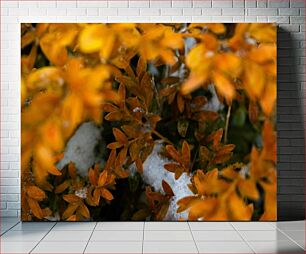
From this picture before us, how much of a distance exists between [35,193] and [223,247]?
1.58 m

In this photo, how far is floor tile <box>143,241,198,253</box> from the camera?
3691mm

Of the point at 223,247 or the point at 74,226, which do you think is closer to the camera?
the point at 223,247

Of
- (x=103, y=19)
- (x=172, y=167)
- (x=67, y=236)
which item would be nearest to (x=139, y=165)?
(x=172, y=167)

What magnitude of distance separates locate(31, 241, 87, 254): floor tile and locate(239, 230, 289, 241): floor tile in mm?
1099

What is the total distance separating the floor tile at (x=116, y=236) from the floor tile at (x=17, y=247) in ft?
1.38

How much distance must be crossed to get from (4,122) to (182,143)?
136 cm

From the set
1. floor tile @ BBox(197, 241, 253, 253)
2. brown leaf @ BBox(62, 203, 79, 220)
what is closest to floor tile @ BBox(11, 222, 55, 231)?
brown leaf @ BBox(62, 203, 79, 220)

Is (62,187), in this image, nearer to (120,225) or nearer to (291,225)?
(120,225)

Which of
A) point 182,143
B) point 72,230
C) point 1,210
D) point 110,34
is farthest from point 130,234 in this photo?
point 110,34

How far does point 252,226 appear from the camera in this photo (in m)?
4.53

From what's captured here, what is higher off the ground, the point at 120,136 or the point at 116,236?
the point at 120,136

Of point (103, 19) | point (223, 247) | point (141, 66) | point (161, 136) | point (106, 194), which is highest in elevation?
point (103, 19)

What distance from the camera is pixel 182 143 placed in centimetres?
461

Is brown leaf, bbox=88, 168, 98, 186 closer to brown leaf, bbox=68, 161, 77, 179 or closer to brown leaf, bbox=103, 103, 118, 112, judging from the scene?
brown leaf, bbox=68, 161, 77, 179
